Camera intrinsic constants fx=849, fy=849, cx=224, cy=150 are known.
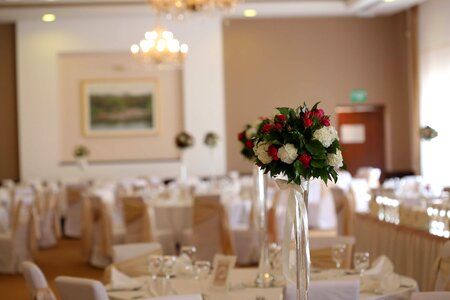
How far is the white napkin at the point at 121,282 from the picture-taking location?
5445mm

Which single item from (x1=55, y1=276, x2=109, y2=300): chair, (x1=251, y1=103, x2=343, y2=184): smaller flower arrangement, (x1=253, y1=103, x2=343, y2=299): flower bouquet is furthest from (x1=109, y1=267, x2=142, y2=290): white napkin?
(x1=251, y1=103, x2=343, y2=184): smaller flower arrangement

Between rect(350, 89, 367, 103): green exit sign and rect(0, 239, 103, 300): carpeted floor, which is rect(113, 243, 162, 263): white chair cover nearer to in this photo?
rect(0, 239, 103, 300): carpeted floor

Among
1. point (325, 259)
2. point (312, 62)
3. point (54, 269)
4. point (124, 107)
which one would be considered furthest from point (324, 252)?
point (312, 62)

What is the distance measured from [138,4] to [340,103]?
4.68m

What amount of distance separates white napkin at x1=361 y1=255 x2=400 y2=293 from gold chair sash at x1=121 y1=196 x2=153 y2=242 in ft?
16.4

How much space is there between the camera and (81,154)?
16.3 meters

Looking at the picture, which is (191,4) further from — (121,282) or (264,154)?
(264,154)

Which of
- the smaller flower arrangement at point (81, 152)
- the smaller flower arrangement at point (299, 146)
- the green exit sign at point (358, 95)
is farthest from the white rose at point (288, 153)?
the green exit sign at point (358, 95)

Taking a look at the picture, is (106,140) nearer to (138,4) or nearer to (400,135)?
(138,4)

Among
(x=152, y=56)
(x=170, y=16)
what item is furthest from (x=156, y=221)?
(x=170, y=16)

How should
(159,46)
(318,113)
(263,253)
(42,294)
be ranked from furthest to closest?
1. (159,46)
2. (263,253)
3. (42,294)
4. (318,113)

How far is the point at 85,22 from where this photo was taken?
17016 mm

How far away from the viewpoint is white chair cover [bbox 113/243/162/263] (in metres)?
6.41

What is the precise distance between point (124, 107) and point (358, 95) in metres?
4.80
